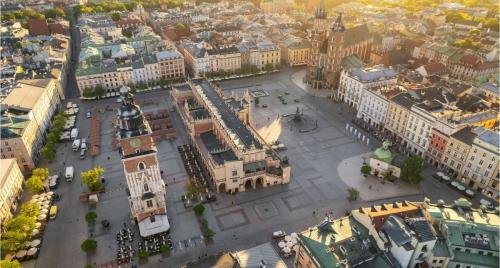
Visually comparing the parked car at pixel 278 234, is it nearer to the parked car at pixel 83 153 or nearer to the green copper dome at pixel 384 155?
the green copper dome at pixel 384 155

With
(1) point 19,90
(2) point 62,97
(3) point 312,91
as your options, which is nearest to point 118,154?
(1) point 19,90

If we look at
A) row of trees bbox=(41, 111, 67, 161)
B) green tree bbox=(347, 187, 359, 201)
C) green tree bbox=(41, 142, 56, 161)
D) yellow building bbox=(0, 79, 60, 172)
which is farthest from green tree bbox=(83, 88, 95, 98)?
green tree bbox=(347, 187, 359, 201)

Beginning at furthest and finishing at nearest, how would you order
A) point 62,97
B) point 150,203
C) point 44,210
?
point 62,97 → point 44,210 → point 150,203

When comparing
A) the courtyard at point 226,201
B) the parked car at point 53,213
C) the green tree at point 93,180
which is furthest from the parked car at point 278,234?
the parked car at point 53,213

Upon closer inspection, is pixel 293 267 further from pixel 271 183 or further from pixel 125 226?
pixel 125 226

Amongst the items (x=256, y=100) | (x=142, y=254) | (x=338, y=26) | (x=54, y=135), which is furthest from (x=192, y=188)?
(x=338, y=26)

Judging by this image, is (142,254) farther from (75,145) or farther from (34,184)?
(75,145)

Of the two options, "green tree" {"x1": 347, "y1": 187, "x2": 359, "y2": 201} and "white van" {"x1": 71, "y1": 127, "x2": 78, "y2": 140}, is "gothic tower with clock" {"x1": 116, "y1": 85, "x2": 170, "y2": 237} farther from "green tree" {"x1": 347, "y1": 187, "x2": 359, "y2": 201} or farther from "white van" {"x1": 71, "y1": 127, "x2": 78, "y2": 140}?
"white van" {"x1": 71, "y1": 127, "x2": 78, "y2": 140}

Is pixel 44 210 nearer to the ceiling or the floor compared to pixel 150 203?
nearer to the floor
